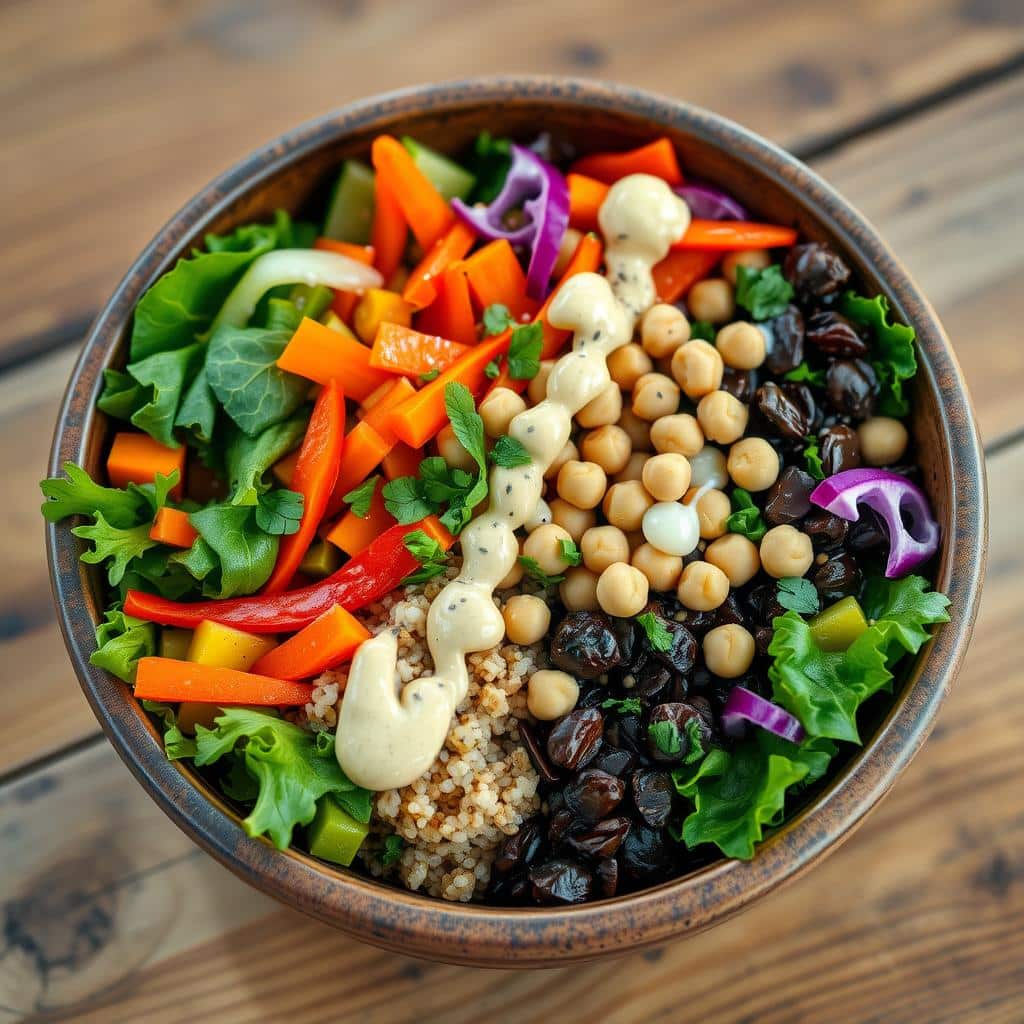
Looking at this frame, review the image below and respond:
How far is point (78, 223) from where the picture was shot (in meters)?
2.81

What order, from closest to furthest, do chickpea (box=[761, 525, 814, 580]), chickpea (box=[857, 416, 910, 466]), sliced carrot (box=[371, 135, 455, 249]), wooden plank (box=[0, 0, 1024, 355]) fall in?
chickpea (box=[761, 525, 814, 580]) → chickpea (box=[857, 416, 910, 466]) → sliced carrot (box=[371, 135, 455, 249]) → wooden plank (box=[0, 0, 1024, 355])

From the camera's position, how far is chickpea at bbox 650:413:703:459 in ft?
6.71

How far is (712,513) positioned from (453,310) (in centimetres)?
67

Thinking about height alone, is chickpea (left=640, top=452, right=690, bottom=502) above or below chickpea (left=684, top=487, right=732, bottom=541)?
above

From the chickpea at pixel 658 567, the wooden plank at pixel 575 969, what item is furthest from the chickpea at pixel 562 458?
the wooden plank at pixel 575 969

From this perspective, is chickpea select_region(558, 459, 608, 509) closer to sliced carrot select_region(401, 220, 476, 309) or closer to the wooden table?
sliced carrot select_region(401, 220, 476, 309)

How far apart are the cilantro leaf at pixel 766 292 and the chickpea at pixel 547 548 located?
24.8 inches

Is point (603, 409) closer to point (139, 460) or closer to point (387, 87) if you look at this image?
point (139, 460)

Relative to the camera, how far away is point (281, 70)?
289 centimetres

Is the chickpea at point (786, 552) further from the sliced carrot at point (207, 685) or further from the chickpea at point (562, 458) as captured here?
the sliced carrot at point (207, 685)

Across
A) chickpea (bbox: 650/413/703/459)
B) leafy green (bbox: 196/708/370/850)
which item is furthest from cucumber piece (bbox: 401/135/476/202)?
leafy green (bbox: 196/708/370/850)

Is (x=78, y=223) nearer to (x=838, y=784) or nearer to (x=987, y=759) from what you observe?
(x=838, y=784)

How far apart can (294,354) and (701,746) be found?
108cm

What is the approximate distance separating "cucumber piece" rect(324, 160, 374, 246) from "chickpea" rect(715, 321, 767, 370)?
2.80ft
